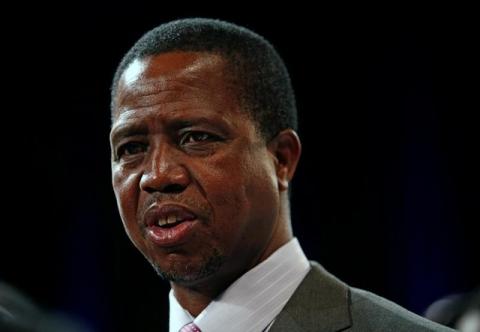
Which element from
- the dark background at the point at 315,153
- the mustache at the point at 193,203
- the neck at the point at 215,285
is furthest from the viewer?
the dark background at the point at 315,153

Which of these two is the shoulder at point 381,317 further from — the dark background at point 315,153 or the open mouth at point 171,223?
the dark background at point 315,153

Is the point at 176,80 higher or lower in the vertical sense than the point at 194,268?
higher

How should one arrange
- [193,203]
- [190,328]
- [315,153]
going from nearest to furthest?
[193,203] < [190,328] < [315,153]

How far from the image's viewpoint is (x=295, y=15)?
4.65 m

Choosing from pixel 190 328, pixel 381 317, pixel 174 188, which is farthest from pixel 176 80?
pixel 381 317

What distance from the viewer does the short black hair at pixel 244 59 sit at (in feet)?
7.07

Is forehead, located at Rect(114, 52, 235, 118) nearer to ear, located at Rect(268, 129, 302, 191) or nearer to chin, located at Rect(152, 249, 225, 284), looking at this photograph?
ear, located at Rect(268, 129, 302, 191)

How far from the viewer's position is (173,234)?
199cm

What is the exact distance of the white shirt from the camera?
2057 mm

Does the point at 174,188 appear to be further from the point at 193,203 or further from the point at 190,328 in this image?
the point at 190,328

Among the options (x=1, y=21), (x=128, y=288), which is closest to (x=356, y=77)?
(x=128, y=288)

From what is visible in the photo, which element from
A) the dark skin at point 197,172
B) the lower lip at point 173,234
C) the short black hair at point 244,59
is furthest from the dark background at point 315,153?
the lower lip at point 173,234

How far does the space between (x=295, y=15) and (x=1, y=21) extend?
149cm

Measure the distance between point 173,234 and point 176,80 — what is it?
0.36 m
